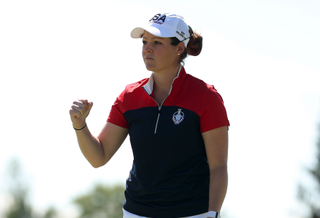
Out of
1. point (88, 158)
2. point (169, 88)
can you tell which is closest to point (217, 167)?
point (169, 88)

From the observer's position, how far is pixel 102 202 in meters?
46.6

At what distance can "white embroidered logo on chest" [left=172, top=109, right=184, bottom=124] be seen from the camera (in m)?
3.65

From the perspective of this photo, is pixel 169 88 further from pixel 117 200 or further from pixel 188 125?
pixel 117 200

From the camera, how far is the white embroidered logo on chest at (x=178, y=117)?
365cm

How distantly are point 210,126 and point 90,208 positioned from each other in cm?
4367

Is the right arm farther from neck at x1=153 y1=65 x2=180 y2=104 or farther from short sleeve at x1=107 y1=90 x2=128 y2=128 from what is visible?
neck at x1=153 y1=65 x2=180 y2=104

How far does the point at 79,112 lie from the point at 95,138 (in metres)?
0.33

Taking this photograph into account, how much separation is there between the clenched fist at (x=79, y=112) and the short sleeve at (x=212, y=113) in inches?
34.3

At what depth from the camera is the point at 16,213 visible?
4506cm

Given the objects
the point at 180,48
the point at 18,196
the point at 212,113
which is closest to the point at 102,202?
the point at 18,196

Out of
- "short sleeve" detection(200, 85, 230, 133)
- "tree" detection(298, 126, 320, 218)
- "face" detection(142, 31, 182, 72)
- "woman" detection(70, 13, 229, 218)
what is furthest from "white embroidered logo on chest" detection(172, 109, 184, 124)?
"tree" detection(298, 126, 320, 218)

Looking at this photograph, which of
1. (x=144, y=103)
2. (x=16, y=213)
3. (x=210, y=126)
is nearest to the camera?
(x=210, y=126)

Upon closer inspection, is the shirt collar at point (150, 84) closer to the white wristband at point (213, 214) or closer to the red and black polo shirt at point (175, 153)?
the red and black polo shirt at point (175, 153)

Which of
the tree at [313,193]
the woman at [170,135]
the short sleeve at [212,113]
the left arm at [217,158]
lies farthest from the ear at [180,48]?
the tree at [313,193]
